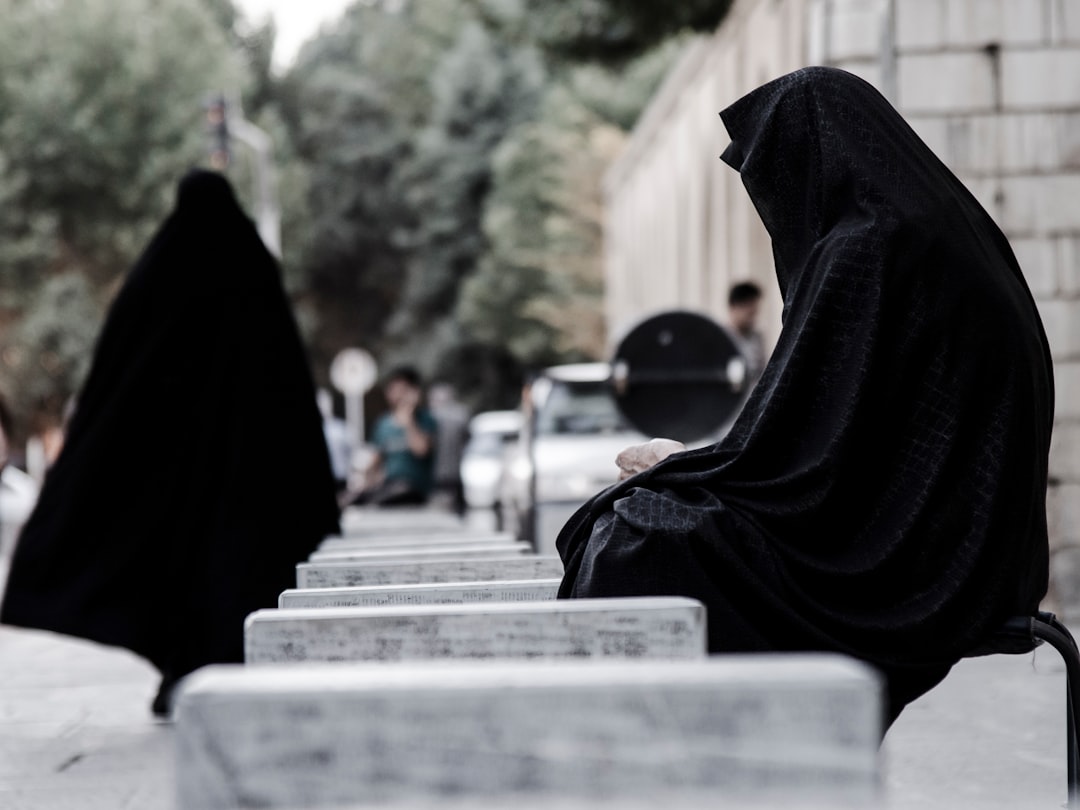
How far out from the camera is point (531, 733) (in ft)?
6.36

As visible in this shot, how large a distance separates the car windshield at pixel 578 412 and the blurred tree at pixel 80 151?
23.6 meters

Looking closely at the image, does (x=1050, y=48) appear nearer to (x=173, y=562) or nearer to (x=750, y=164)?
(x=173, y=562)

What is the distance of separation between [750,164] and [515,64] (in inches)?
2011

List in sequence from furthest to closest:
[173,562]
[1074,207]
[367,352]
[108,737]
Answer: [367,352] < [1074,207] < [173,562] < [108,737]

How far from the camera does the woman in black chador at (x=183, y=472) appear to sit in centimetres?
673

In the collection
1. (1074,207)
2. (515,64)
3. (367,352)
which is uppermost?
(515,64)

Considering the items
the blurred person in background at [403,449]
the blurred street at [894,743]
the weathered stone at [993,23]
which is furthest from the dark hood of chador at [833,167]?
the blurred person in background at [403,449]

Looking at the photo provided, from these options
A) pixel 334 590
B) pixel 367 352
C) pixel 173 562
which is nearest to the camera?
pixel 334 590

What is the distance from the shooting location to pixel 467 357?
51.0 meters

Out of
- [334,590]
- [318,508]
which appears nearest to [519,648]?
[334,590]

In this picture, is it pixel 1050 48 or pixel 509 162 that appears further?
pixel 509 162

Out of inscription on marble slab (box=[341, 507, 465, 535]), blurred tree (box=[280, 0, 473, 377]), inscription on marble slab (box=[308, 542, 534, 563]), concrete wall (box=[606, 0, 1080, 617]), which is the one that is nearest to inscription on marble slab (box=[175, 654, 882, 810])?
inscription on marble slab (box=[308, 542, 534, 563])

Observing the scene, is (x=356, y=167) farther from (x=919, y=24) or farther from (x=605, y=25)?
(x=919, y=24)

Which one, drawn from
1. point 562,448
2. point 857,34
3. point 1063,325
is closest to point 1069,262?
point 1063,325
